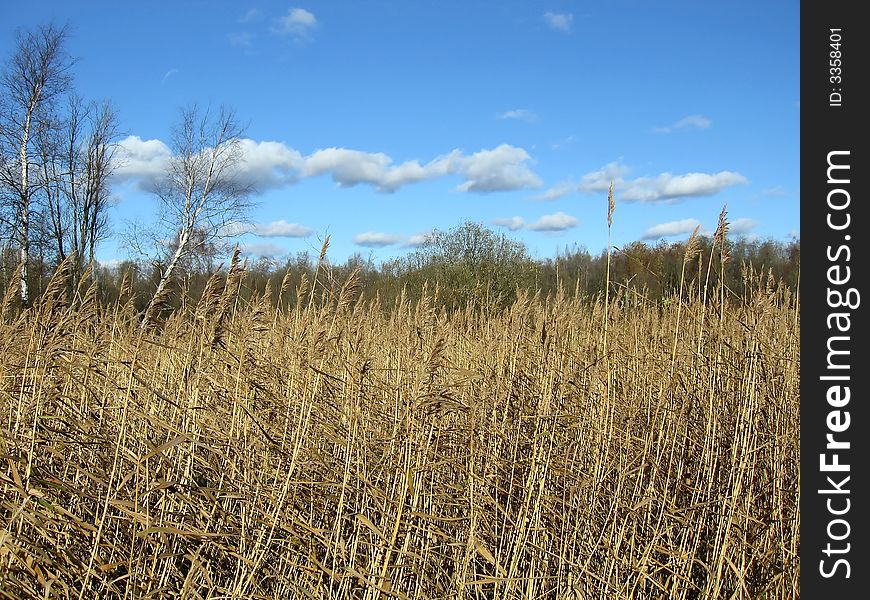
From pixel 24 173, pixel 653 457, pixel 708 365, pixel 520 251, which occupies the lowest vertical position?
pixel 653 457

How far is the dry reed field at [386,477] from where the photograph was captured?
2275mm

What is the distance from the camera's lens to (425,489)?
2.99 metres

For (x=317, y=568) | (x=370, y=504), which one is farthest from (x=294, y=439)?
(x=317, y=568)

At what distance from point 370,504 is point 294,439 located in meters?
0.43

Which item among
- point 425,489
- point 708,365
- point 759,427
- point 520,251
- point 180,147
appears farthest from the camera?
point 180,147

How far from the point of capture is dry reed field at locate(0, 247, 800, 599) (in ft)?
7.47

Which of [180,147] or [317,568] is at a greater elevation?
[180,147]

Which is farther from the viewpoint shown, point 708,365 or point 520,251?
point 520,251

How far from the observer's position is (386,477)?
2.79 m

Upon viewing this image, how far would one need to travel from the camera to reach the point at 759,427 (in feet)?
11.4

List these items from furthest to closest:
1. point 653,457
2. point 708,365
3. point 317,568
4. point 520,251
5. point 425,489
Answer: point 520,251 < point 708,365 < point 653,457 < point 425,489 < point 317,568
